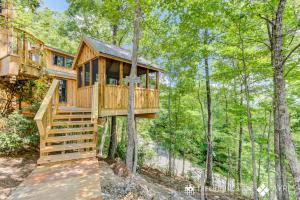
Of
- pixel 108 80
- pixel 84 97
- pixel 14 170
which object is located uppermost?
pixel 108 80

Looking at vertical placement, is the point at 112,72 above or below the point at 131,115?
above

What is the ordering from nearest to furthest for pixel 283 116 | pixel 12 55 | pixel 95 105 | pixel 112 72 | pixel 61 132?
1. pixel 283 116
2. pixel 61 132
3. pixel 12 55
4. pixel 95 105
5. pixel 112 72

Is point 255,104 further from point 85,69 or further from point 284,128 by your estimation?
point 85,69

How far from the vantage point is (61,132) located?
20.0 ft

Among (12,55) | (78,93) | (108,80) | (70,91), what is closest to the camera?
(12,55)

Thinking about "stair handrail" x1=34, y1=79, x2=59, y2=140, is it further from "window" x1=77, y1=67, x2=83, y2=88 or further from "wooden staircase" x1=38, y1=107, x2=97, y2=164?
"window" x1=77, y1=67, x2=83, y2=88

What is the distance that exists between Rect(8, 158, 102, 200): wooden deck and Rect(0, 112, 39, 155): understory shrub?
2411mm

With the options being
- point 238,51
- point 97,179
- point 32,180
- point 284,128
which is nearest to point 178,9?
point 238,51

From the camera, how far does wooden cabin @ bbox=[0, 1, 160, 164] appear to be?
5727 mm

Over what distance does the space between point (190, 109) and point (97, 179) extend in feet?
35.7

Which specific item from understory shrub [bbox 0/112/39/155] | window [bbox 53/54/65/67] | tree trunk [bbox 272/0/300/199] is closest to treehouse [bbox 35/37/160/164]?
understory shrub [bbox 0/112/39/155]

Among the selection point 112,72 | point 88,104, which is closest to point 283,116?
point 88,104

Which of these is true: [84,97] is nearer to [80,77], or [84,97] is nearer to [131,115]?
[80,77]

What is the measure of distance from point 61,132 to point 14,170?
5.39 feet
